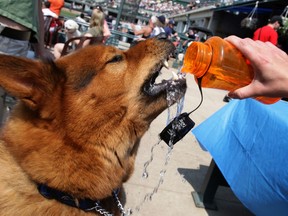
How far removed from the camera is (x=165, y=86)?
2.56 metres

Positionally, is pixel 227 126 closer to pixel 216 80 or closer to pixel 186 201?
pixel 186 201

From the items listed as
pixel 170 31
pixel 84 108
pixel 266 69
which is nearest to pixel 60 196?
pixel 84 108

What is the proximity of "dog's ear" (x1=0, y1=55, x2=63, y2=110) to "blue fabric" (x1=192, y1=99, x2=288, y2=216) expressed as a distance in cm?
193

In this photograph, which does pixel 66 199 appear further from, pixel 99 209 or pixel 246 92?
pixel 246 92

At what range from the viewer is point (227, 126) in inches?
150

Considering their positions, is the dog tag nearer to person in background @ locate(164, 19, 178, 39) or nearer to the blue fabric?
the blue fabric

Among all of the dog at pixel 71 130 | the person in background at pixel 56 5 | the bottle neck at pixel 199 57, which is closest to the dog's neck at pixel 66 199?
the dog at pixel 71 130

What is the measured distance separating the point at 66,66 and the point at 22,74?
0.48 metres

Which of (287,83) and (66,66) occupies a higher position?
(287,83)

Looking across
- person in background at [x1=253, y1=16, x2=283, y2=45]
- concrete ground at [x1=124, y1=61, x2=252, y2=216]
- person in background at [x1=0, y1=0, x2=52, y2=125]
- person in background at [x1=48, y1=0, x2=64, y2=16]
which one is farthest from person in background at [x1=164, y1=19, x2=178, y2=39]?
person in background at [x1=0, y1=0, x2=52, y2=125]

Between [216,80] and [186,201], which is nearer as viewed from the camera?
[216,80]

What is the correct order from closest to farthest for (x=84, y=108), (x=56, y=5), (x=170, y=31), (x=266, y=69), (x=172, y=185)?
(x=266, y=69) → (x=84, y=108) → (x=172, y=185) → (x=56, y=5) → (x=170, y=31)

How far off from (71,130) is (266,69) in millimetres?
1296

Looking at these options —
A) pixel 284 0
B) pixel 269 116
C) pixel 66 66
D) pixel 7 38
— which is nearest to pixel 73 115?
pixel 66 66
